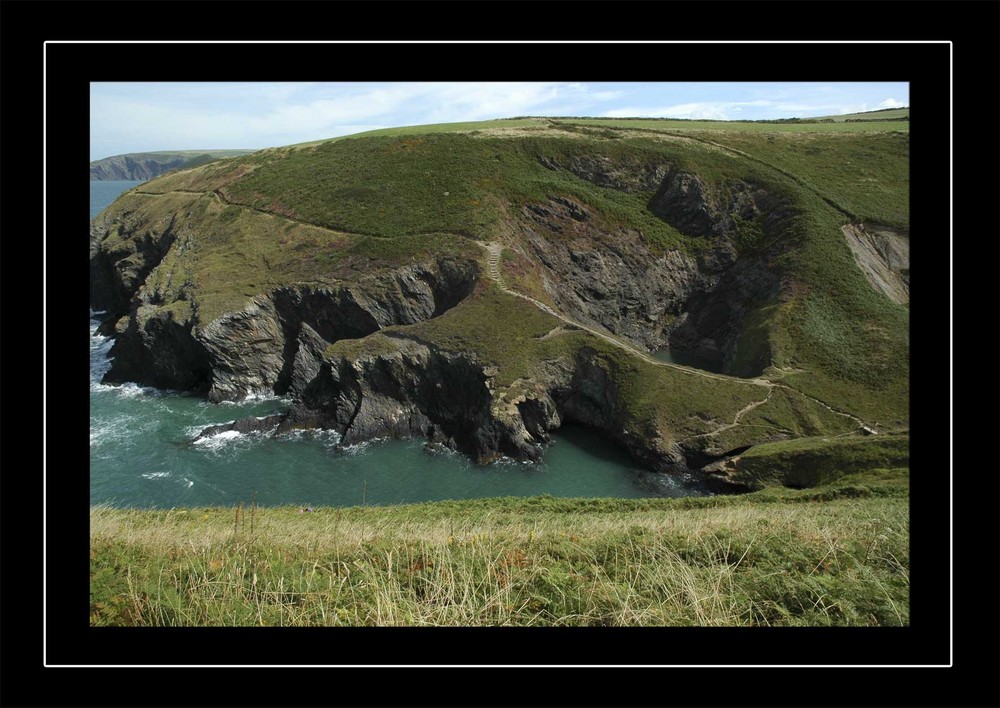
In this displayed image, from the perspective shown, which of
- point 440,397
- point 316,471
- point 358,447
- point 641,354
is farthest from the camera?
point 641,354

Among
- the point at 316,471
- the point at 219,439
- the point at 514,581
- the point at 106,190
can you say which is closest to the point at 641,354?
the point at 316,471

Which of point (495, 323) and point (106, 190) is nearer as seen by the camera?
point (495, 323)

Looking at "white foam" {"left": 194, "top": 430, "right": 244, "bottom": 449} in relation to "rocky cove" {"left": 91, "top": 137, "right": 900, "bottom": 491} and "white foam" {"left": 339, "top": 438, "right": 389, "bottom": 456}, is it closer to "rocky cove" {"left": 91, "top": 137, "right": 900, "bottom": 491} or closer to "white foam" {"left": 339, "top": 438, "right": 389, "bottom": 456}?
"rocky cove" {"left": 91, "top": 137, "right": 900, "bottom": 491}

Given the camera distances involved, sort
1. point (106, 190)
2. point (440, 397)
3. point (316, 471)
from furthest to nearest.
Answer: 1. point (106, 190)
2. point (440, 397)
3. point (316, 471)

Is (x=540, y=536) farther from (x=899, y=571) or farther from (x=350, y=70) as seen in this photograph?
(x=350, y=70)

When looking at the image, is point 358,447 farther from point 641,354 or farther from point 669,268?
point 669,268

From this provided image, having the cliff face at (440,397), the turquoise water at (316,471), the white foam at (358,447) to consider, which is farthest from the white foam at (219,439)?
the white foam at (358,447)

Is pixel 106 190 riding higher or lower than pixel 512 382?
higher

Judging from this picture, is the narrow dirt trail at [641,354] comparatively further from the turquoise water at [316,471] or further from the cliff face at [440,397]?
the turquoise water at [316,471]
